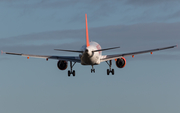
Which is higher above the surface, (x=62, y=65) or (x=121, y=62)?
(x=121, y=62)

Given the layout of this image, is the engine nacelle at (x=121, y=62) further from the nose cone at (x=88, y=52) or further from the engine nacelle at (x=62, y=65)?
the nose cone at (x=88, y=52)

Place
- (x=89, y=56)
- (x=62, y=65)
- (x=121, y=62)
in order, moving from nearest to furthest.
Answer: (x=89, y=56)
(x=121, y=62)
(x=62, y=65)

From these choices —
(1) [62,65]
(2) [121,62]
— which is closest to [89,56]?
(2) [121,62]

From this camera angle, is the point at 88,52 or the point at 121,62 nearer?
the point at 88,52

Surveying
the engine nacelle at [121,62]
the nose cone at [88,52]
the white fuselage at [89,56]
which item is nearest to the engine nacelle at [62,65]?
the white fuselage at [89,56]

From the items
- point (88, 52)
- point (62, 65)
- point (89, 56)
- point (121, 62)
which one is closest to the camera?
point (88, 52)

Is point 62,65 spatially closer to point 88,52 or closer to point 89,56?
point 89,56

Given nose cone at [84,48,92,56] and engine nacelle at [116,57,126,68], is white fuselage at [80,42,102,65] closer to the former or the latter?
nose cone at [84,48,92,56]

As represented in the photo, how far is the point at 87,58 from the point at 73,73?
45.4ft

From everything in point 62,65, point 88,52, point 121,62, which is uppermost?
point 88,52

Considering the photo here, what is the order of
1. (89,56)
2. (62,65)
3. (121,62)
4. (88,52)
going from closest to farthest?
(88,52) → (89,56) → (121,62) → (62,65)

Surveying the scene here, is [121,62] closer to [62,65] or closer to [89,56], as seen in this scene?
[62,65]

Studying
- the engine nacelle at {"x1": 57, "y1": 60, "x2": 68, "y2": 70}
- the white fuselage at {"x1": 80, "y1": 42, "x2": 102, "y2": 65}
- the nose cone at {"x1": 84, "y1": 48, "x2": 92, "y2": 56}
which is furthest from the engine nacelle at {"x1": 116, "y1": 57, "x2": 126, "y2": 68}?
the nose cone at {"x1": 84, "y1": 48, "x2": 92, "y2": 56}

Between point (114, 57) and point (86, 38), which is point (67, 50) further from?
point (114, 57)
